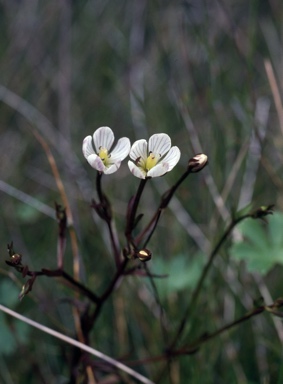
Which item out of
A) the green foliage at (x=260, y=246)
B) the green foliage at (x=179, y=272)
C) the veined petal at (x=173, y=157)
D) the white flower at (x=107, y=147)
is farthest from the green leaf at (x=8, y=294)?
the veined petal at (x=173, y=157)

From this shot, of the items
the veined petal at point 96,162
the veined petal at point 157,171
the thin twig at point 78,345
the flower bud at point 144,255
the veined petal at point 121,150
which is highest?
the veined petal at point 121,150

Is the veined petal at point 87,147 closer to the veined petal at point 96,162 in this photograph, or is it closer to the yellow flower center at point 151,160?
the veined petal at point 96,162

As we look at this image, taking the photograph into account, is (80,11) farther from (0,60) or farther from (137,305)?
(137,305)

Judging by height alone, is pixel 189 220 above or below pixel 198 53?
below

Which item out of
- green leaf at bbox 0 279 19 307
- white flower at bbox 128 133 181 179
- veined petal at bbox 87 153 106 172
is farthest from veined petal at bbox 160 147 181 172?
green leaf at bbox 0 279 19 307

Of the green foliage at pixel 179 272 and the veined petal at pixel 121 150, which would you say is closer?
the veined petal at pixel 121 150

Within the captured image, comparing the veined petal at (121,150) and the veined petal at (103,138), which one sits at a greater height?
the veined petal at (103,138)

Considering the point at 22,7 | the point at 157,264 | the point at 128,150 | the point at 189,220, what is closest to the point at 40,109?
the point at 22,7
